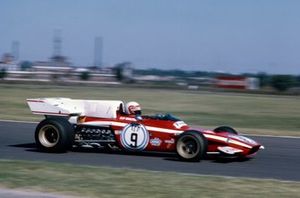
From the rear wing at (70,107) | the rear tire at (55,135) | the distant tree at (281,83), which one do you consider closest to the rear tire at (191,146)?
the rear wing at (70,107)

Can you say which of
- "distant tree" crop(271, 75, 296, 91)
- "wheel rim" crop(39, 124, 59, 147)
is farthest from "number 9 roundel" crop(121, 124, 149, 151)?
"distant tree" crop(271, 75, 296, 91)

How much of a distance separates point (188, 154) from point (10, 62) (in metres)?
108

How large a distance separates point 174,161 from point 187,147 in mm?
365

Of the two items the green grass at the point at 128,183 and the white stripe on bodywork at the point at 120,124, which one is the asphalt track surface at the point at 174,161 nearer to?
the white stripe on bodywork at the point at 120,124

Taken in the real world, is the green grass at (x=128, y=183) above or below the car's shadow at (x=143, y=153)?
below

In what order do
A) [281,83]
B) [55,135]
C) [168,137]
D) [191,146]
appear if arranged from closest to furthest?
[191,146], [168,137], [55,135], [281,83]

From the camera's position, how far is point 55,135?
13.6 m

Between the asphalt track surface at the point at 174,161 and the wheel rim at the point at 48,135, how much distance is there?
0.83 ft

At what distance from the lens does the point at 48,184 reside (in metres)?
8.70

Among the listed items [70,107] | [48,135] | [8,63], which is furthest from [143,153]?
[8,63]

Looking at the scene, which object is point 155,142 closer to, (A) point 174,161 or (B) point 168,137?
(B) point 168,137

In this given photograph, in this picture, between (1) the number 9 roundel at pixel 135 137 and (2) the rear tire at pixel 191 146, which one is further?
(1) the number 9 roundel at pixel 135 137

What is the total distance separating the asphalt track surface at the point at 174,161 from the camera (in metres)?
11.4

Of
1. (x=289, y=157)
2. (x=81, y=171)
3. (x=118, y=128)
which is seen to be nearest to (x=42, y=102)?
(x=118, y=128)
